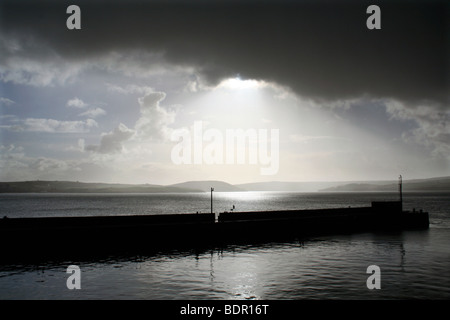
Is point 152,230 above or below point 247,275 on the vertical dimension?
above

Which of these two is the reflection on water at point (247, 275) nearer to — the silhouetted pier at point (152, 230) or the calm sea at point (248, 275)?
the calm sea at point (248, 275)

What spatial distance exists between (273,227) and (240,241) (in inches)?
251

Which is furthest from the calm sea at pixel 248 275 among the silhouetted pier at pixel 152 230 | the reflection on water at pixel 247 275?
the silhouetted pier at pixel 152 230

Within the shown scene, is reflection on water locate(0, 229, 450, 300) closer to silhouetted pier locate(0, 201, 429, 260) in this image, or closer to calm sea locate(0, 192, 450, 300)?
calm sea locate(0, 192, 450, 300)

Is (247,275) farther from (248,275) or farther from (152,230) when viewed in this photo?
(152,230)

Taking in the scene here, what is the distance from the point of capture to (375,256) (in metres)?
30.6

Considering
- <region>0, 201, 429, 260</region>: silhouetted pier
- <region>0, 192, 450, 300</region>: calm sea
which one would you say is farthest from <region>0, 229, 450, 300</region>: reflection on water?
<region>0, 201, 429, 260</region>: silhouetted pier

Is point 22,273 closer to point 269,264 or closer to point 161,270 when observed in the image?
point 161,270

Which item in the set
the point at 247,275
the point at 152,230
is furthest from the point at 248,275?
the point at 152,230

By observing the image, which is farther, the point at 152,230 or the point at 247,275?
the point at 152,230

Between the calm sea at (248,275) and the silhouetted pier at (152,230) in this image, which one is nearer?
the calm sea at (248,275)

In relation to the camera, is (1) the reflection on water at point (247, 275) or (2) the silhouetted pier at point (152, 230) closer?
(1) the reflection on water at point (247, 275)

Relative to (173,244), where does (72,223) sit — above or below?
above
